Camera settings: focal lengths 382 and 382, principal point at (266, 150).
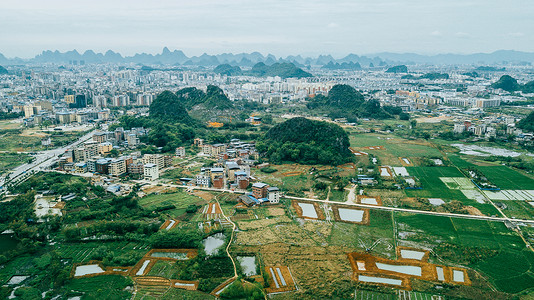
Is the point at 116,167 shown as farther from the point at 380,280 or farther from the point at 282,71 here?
the point at 282,71

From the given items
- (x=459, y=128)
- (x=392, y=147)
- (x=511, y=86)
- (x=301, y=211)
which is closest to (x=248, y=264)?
(x=301, y=211)

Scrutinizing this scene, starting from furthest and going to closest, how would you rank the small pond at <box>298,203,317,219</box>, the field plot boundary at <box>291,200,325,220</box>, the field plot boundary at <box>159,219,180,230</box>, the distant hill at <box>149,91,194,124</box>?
1. the distant hill at <box>149,91,194,124</box>
2. the small pond at <box>298,203,317,219</box>
3. the field plot boundary at <box>291,200,325,220</box>
4. the field plot boundary at <box>159,219,180,230</box>

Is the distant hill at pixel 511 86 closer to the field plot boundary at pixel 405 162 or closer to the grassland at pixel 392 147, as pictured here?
the grassland at pixel 392 147

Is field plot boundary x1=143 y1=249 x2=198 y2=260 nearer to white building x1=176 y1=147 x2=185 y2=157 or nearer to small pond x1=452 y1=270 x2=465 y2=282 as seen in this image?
small pond x1=452 y1=270 x2=465 y2=282

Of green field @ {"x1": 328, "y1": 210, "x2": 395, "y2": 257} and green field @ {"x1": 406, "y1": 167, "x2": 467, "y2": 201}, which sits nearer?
green field @ {"x1": 328, "y1": 210, "x2": 395, "y2": 257}

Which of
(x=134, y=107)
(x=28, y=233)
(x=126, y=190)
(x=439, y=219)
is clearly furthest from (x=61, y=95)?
(x=439, y=219)

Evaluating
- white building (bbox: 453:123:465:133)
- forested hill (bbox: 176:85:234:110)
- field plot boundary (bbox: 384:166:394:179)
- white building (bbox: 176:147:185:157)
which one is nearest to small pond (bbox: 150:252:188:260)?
field plot boundary (bbox: 384:166:394:179)

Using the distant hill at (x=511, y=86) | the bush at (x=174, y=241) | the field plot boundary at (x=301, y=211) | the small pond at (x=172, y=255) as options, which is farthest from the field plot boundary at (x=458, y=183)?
the distant hill at (x=511, y=86)
